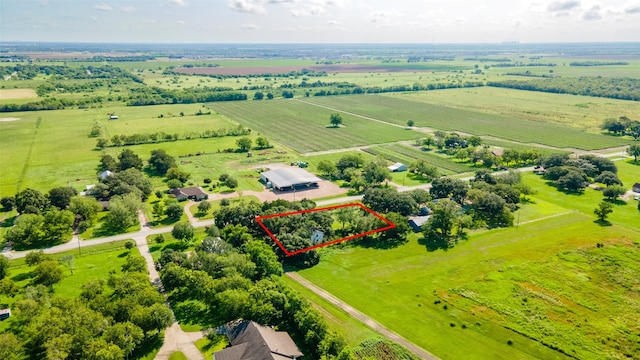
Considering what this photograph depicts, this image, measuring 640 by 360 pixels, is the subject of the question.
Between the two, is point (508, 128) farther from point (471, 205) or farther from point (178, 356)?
point (178, 356)

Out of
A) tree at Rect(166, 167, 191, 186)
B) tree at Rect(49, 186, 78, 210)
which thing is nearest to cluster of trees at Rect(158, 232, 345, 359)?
tree at Rect(49, 186, 78, 210)

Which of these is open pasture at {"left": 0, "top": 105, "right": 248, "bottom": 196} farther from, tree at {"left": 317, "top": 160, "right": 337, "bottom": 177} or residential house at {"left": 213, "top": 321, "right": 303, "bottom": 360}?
residential house at {"left": 213, "top": 321, "right": 303, "bottom": 360}

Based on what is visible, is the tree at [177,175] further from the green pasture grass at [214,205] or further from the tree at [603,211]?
the tree at [603,211]

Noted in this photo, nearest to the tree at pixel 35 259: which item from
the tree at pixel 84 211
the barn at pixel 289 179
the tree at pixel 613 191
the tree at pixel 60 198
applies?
the tree at pixel 84 211

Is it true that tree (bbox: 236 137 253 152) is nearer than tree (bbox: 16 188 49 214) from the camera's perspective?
No

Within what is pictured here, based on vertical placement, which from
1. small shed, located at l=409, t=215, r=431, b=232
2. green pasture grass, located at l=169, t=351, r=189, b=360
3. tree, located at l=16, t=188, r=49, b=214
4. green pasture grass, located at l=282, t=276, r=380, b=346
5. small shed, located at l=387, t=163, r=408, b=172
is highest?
tree, located at l=16, t=188, r=49, b=214
